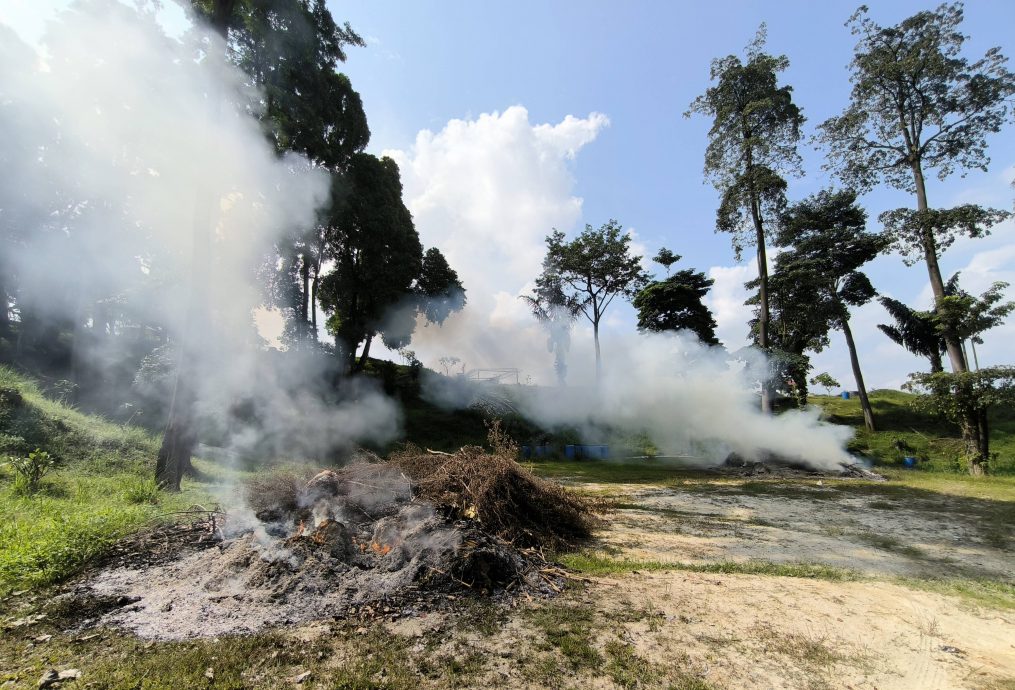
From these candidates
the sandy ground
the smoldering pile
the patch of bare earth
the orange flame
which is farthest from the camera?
the patch of bare earth

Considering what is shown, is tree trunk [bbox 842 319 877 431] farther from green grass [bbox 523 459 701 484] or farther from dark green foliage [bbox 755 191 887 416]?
green grass [bbox 523 459 701 484]

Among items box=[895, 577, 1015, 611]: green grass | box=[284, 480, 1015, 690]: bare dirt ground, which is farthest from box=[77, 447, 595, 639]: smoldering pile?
box=[895, 577, 1015, 611]: green grass

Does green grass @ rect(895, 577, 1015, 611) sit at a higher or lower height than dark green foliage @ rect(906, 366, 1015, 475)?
lower

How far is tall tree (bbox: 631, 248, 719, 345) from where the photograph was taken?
2928cm

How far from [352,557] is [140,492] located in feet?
16.2

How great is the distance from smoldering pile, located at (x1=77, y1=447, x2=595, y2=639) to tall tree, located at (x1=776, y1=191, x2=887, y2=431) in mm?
22566

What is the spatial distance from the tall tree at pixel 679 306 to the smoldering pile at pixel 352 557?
24263mm

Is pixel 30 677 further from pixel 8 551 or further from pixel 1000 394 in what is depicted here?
pixel 1000 394

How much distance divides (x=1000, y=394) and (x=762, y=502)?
9.66m

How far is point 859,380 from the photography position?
2331 cm

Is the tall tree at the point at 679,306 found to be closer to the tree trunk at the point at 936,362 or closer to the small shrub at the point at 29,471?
the tree trunk at the point at 936,362

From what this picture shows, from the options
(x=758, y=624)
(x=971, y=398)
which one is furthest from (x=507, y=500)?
(x=971, y=398)

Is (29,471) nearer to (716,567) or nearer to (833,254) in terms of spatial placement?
(716,567)

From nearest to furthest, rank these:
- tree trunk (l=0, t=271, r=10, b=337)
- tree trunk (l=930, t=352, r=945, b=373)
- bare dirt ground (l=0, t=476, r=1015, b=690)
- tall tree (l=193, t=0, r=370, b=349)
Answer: bare dirt ground (l=0, t=476, r=1015, b=690)
tall tree (l=193, t=0, r=370, b=349)
tree trunk (l=0, t=271, r=10, b=337)
tree trunk (l=930, t=352, r=945, b=373)
